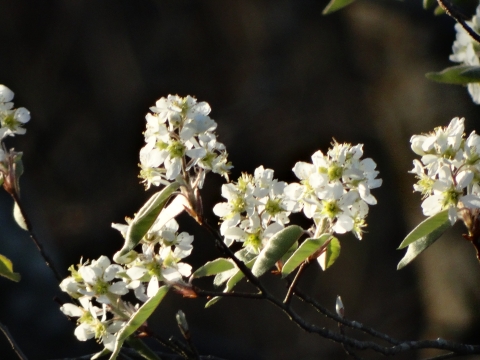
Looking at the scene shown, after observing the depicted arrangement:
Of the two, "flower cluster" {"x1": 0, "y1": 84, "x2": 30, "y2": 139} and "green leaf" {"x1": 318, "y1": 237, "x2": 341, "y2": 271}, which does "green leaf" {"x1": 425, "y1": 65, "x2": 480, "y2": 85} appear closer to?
"green leaf" {"x1": 318, "y1": 237, "x2": 341, "y2": 271}

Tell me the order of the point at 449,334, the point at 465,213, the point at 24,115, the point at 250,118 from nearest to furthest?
the point at 465,213 → the point at 24,115 → the point at 449,334 → the point at 250,118

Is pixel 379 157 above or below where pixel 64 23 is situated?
below

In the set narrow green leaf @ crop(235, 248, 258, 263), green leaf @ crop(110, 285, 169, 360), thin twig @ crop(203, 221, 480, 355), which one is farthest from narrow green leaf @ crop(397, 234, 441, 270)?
green leaf @ crop(110, 285, 169, 360)

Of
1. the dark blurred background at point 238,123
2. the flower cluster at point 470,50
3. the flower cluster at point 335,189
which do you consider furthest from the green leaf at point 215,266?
the dark blurred background at point 238,123

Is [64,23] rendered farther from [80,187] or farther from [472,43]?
[472,43]

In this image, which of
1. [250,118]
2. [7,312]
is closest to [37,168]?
[7,312]
